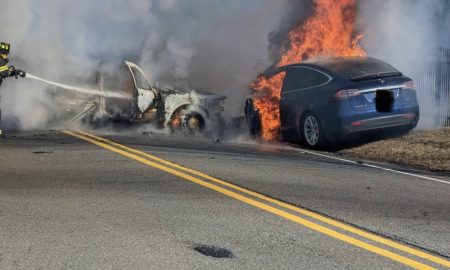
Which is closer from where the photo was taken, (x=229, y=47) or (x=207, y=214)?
(x=207, y=214)

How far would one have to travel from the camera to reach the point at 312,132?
11719mm

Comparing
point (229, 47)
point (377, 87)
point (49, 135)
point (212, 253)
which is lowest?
point (212, 253)

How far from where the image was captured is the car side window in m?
11.5

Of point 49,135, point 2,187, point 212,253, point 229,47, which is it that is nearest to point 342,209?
point 212,253

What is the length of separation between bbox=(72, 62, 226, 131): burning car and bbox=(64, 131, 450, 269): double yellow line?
385 cm

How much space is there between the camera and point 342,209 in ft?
20.9

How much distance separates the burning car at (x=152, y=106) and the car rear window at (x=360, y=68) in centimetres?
332

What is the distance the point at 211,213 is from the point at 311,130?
6.13 metres

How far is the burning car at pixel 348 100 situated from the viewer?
10812mm

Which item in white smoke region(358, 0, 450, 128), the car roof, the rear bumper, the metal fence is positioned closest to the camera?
the rear bumper

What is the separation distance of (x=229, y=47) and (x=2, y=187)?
478 inches

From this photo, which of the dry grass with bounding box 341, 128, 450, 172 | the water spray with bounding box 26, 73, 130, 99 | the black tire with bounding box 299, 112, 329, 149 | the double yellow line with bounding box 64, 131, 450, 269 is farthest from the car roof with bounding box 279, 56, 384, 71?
the water spray with bounding box 26, 73, 130, 99

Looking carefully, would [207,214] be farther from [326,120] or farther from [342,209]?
[326,120]

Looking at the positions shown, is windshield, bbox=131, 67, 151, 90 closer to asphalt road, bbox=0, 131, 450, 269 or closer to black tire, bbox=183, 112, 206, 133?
black tire, bbox=183, 112, 206, 133
